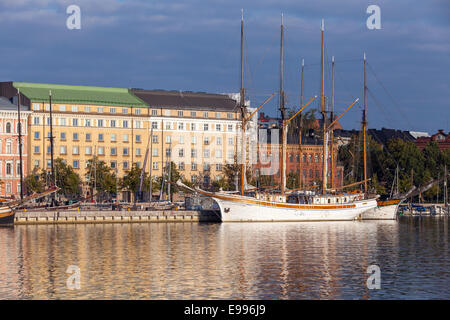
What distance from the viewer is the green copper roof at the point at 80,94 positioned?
163500 millimetres

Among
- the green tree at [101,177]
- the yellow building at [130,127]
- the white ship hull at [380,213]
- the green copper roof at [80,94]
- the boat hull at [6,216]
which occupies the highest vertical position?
the green copper roof at [80,94]

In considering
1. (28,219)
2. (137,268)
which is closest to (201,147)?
(28,219)

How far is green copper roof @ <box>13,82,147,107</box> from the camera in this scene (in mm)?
163500

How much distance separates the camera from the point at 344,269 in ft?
203

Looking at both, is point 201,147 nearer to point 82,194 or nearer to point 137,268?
point 82,194

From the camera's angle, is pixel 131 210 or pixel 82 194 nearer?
pixel 131 210

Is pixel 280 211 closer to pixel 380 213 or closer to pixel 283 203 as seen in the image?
pixel 283 203

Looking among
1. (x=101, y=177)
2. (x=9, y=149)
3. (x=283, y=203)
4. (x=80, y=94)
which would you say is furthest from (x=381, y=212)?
(x=9, y=149)

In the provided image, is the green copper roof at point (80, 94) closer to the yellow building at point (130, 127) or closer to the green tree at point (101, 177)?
the yellow building at point (130, 127)

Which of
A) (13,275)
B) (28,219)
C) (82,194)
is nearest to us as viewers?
(13,275)

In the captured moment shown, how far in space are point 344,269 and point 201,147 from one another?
4687 inches

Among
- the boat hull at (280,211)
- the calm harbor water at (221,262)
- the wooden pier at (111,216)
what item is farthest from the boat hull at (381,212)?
the calm harbor water at (221,262)

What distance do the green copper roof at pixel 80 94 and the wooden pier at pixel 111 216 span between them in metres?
54.2
